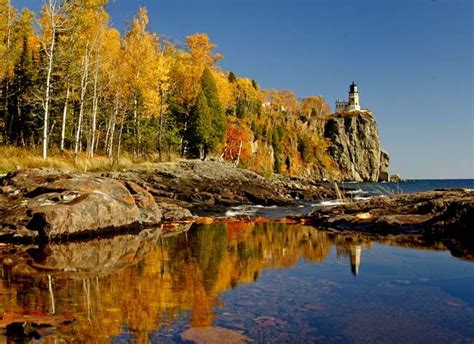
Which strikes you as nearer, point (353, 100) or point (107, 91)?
point (107, 91)

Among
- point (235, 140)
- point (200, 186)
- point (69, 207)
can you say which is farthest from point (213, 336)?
point (235, 140)

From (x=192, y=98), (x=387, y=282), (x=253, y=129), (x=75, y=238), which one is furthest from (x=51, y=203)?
(x=253, y=129)

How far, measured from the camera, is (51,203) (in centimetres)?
1366

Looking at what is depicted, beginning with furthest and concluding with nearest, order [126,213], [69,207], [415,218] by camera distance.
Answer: [126,213], [415,218], [69,207]

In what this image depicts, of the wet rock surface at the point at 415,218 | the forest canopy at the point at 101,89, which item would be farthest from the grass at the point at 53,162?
the wet rock surface at the point at 415,218

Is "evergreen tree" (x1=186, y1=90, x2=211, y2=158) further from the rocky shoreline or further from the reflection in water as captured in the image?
the reflection in water

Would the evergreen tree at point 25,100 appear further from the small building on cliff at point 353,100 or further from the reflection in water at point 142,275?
the small building on cliff at point 353,100

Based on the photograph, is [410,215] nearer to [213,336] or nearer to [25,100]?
[213,336]

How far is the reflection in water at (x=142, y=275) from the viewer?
534cm

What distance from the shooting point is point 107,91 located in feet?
116

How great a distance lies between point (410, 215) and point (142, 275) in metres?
10.7

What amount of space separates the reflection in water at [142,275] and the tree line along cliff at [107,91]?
51.8 ft

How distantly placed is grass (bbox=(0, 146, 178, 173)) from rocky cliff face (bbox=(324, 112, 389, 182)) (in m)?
124

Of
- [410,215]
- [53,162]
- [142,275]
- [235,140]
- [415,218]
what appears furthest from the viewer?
[235,140]
